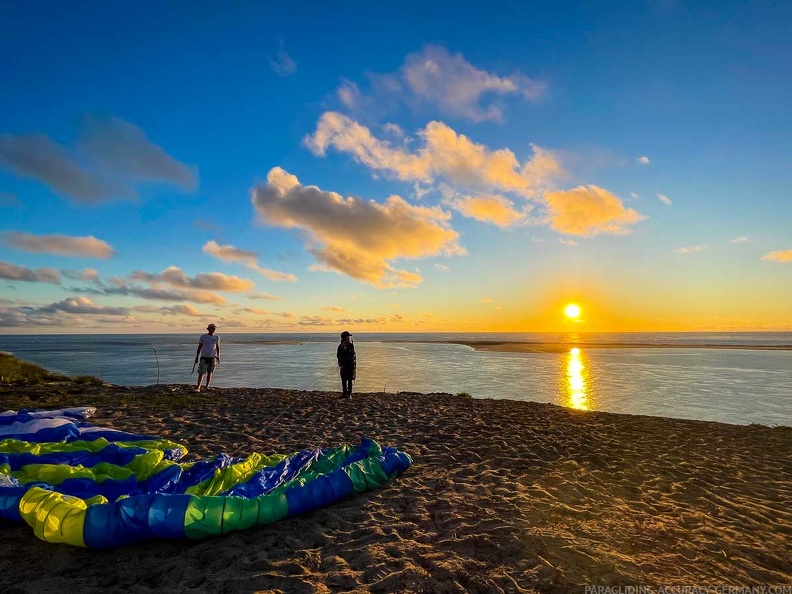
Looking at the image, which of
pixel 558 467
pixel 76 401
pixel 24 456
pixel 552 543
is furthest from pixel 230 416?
pixel 552 543

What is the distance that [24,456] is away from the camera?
6.20 metres

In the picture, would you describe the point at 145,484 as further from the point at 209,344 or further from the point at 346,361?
the point at 209,344

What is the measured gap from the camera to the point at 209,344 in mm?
14586

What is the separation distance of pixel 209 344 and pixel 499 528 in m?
12.6

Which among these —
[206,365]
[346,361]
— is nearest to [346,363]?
[346,361]

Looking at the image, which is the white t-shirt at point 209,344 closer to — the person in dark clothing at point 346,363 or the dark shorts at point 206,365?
the dark shorts at point 206,365

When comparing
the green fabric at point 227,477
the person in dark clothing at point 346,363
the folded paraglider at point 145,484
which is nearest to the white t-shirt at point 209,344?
the person in dark clothing at point 346,363

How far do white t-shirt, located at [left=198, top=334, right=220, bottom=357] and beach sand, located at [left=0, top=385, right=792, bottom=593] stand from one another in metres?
5.15

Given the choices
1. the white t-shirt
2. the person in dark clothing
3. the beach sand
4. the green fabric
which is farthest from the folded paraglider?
the person in dark clothing

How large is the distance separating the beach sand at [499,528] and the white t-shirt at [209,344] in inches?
203

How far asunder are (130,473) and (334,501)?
294 centimetres

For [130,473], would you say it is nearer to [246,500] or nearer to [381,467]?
[246,500]

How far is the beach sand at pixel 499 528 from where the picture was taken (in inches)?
149

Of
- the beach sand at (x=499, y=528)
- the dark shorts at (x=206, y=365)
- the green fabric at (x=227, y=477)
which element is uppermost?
the dark shorts at (x=206, y=365)
